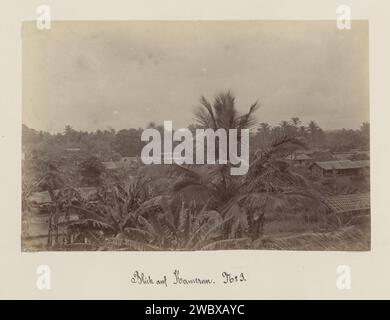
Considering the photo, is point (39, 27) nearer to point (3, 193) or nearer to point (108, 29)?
point (108, 29)

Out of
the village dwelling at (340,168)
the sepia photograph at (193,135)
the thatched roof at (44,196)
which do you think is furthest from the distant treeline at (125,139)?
the thatched roof at (44,196)

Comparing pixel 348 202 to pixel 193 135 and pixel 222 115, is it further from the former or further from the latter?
pixel 193 135

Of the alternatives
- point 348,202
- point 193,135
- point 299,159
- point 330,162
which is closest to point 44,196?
point 193,135

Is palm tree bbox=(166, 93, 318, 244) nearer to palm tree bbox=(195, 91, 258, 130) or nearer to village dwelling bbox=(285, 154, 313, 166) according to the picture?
palm tree bbox=(195, 91, 258, 130)

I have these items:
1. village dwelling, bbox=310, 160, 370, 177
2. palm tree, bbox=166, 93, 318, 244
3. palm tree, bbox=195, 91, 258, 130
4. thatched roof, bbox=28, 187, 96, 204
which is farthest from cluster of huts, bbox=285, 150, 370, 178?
thatched roof, bbox=28, 187, 96, 204

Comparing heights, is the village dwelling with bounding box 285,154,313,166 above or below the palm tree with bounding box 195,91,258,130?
below

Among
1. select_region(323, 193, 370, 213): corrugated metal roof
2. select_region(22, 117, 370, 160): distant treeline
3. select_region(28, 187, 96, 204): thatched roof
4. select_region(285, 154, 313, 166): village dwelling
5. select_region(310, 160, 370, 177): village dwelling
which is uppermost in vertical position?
select_region(22, 117, 370, 160): distant treeline

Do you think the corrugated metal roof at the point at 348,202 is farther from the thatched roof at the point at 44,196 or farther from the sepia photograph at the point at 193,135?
the thatched roof at the point at 44,196

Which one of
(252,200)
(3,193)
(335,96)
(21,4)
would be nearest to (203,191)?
(252,200)
